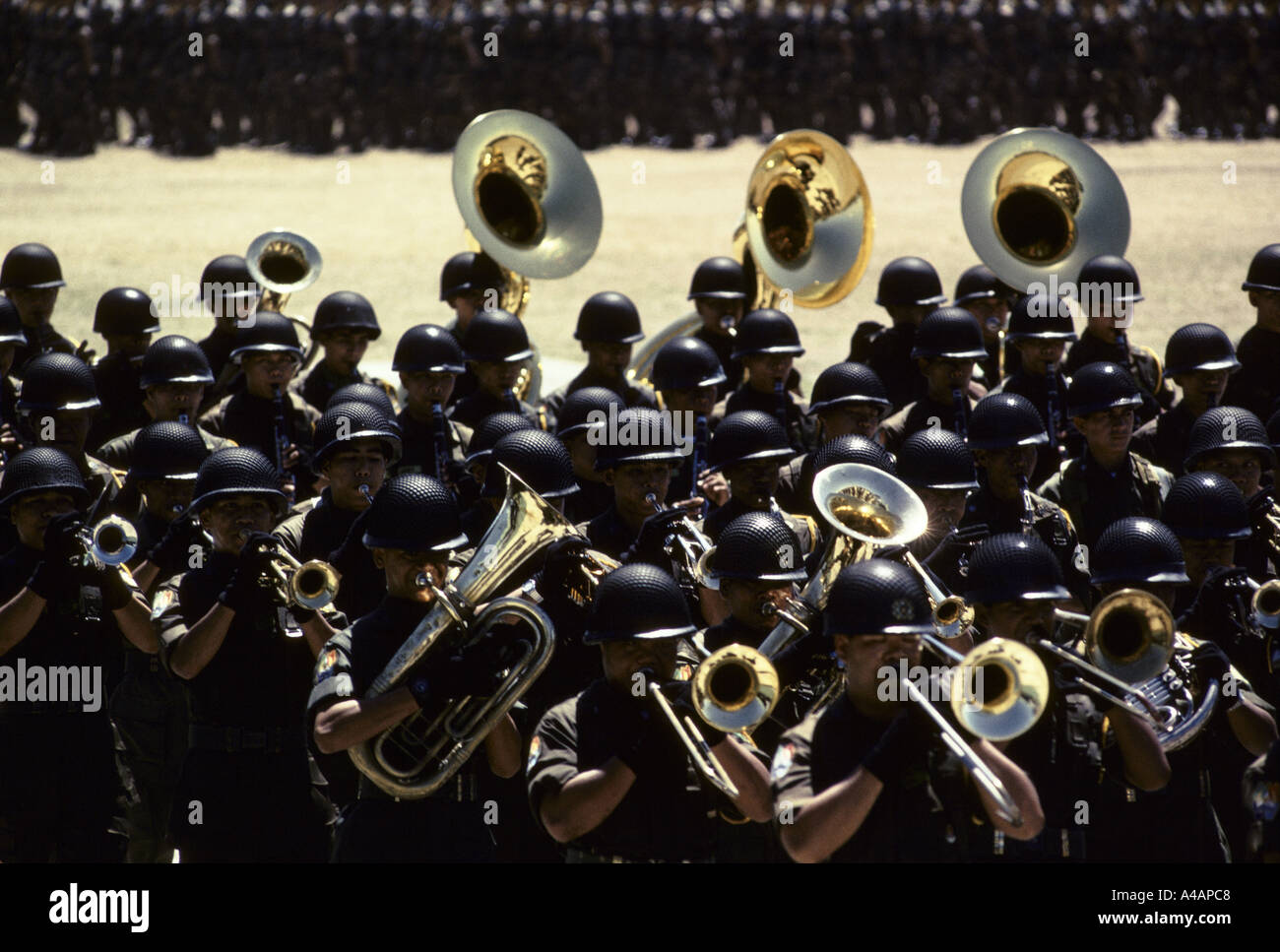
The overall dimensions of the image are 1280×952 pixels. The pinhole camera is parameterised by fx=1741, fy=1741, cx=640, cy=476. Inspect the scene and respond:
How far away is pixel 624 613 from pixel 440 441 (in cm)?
380

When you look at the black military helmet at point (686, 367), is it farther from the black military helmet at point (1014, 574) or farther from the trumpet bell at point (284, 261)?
the black military helmet at point (1014, 574)

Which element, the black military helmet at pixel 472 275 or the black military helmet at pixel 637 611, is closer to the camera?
the black military helmet at pixel 637 611

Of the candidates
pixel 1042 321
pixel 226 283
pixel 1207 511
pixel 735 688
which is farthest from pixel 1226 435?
pixel 226 283

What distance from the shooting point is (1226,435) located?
7.27 meters

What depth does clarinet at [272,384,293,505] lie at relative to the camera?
336 inches

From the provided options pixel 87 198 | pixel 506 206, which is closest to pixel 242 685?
pixel 506 206

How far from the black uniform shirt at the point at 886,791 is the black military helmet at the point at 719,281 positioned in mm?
6160

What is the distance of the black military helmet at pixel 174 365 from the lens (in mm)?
8578

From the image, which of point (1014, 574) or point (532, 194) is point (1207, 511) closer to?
point (1014, 574)

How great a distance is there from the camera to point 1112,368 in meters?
7.68

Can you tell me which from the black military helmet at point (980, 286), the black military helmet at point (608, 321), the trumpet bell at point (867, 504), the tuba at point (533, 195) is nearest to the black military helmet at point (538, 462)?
the trumpet bell at point (867, 504)

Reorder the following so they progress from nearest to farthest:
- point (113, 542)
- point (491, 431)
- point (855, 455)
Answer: point (113, 542) → point (855, 455) → point (491, 431)

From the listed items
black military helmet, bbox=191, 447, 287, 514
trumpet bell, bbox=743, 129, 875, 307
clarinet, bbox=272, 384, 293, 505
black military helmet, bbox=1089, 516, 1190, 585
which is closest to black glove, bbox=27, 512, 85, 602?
black military helmet, bbox=191, 447, 287, 514

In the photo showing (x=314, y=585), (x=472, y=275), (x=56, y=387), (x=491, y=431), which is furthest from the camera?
(x=472, y=275)
